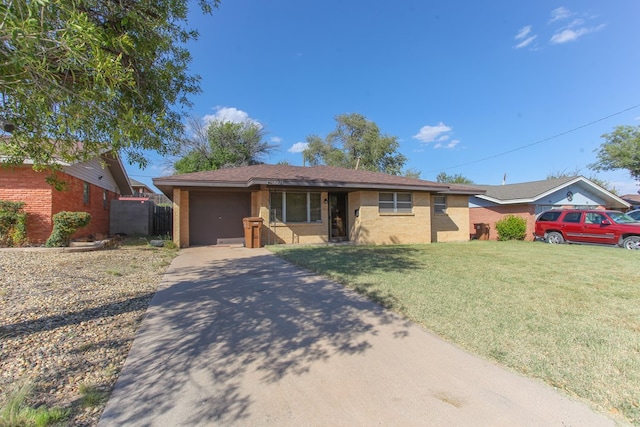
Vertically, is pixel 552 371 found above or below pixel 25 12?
below

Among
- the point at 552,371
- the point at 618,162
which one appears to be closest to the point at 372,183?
the point at 552,371

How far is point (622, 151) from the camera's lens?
2656 centimetres

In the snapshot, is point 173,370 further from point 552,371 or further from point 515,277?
point 515,277

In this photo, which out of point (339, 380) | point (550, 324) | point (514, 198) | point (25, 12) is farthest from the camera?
point (514, 198)

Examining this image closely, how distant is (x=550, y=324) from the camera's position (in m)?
4.07

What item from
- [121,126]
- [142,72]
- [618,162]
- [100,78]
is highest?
[618,162]

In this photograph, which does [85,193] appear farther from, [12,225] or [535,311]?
[535,311]

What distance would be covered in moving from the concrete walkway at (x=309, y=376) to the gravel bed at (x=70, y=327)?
8.0 inches

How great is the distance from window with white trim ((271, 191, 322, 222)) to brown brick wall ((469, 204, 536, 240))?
38.4ft

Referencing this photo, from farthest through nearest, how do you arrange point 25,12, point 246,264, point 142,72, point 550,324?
point 246,264 → point 142,72 → point 550,324 → point 25,12

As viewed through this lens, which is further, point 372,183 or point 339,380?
point 372,183

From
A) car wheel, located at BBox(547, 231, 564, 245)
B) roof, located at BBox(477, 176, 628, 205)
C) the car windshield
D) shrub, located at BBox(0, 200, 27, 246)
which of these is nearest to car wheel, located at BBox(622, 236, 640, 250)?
the car windshield

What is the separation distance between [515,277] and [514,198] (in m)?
14.5

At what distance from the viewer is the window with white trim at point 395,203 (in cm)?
1452
